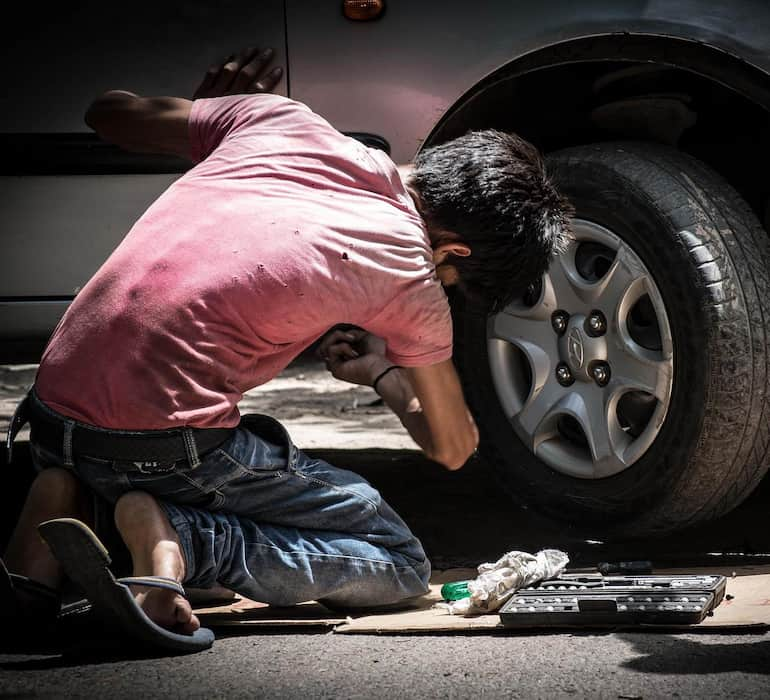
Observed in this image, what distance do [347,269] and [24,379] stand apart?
→ 192 inches

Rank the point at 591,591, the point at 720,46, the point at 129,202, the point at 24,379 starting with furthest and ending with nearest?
1. the point at 24,379
2. the point at 129,202
3. the point at 720,46
4. the point at 591,591

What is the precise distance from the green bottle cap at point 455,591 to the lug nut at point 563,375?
0.63 m

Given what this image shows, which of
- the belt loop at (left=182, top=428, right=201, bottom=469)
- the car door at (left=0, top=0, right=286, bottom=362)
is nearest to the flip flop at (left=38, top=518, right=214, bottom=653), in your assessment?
the belt loop at (left=182, top=428, right=201, bottom=469)

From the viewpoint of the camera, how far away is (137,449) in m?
2.17

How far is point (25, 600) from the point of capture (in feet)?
6.96

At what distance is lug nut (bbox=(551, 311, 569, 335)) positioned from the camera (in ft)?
9.63

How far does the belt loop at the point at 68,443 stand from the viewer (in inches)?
86.7

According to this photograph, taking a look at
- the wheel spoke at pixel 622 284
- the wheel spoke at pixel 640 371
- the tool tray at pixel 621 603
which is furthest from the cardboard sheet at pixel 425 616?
the wheel spoke at pixel 622 284

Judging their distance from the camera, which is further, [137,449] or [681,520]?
[681,520]

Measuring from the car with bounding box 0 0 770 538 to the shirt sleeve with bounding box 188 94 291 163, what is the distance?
18.2 inches

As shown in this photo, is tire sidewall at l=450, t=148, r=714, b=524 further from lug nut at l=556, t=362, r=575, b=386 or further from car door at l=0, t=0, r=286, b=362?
car door at l=0, t=0, r=286, b=362

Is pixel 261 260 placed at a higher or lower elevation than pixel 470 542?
higher

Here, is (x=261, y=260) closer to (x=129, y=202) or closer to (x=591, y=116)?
(x=129, y=202)

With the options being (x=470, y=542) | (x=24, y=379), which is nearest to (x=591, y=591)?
(x=470, y=542)
